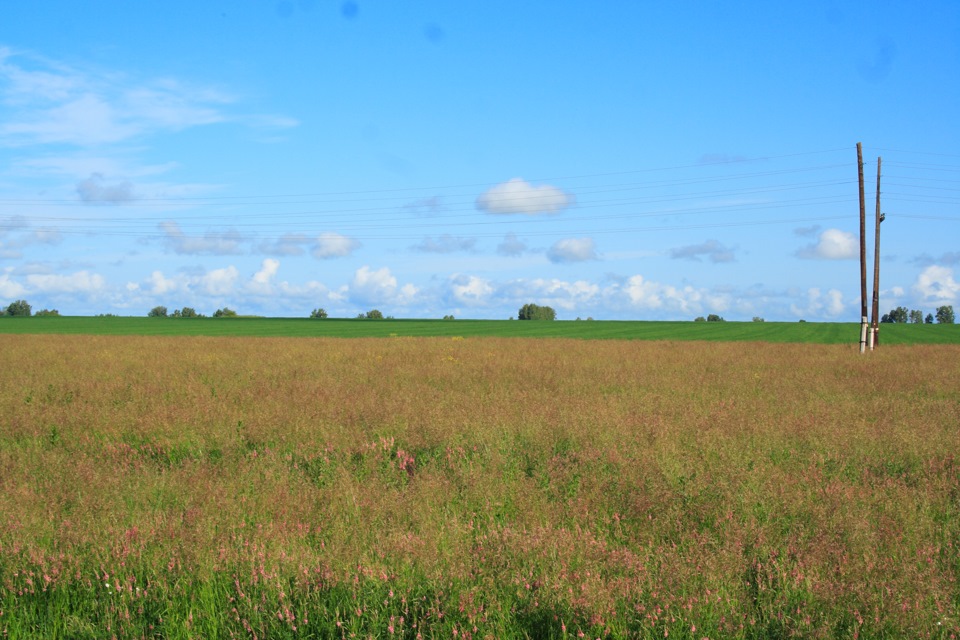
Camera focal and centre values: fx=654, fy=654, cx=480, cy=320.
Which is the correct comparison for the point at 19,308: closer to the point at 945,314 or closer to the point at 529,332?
the point at 529,332

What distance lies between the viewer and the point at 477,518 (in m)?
5.00

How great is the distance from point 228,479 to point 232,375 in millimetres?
8416

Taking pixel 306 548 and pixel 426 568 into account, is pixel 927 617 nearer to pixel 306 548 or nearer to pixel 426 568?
pixel 426 568

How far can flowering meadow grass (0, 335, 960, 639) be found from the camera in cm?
346

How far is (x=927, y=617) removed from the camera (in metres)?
3.28

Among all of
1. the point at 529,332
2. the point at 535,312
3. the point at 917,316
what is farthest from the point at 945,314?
the point at 529,332

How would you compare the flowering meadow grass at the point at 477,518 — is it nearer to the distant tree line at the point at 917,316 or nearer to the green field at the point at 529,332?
the green field at the point at 529,332

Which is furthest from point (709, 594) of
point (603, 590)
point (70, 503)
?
point (70, 503)

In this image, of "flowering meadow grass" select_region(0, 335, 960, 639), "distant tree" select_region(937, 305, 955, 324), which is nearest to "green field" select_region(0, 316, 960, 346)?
"flowering meadow grass" select_region(0, 335, 960, 639)

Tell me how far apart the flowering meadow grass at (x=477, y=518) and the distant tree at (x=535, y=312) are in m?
95.3

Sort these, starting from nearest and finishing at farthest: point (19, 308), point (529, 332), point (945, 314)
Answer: point (529, 332), point (19, 308), point (945, 314)

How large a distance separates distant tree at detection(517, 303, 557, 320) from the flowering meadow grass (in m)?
95.3

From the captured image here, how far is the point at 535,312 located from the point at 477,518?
102069 mm

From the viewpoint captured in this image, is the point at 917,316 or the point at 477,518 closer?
the point at 477,518
